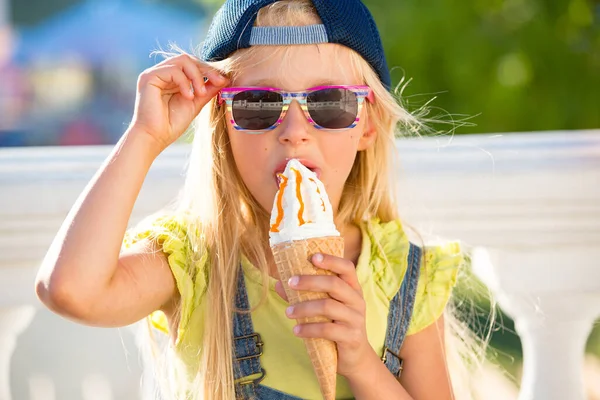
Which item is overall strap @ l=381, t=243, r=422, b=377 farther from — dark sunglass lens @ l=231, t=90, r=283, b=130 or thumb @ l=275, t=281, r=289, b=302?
dark sunglass lens @ l=231, t=90, r=283, b=130

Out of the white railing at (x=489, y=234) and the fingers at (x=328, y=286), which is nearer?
the fingers at (x=328, y=286)

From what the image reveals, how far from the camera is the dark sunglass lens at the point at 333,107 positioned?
242 centimetres

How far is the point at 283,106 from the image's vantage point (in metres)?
2.40

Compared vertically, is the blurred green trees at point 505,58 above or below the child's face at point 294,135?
above

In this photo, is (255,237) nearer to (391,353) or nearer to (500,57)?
(391,353)

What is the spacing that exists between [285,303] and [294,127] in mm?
596

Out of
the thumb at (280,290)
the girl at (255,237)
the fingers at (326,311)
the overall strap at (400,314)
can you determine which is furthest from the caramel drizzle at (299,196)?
the overall strap at (400,314)

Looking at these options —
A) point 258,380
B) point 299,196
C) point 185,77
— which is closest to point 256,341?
point 258,380

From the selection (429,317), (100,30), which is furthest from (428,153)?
(100,30)

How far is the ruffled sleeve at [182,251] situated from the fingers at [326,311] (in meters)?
0.54

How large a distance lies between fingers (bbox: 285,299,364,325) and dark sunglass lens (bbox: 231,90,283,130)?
0.59m

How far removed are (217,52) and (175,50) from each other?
0.82ft

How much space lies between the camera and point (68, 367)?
297 cm

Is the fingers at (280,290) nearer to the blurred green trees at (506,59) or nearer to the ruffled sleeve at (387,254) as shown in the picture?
the ruffled sleeve at (387,254)
